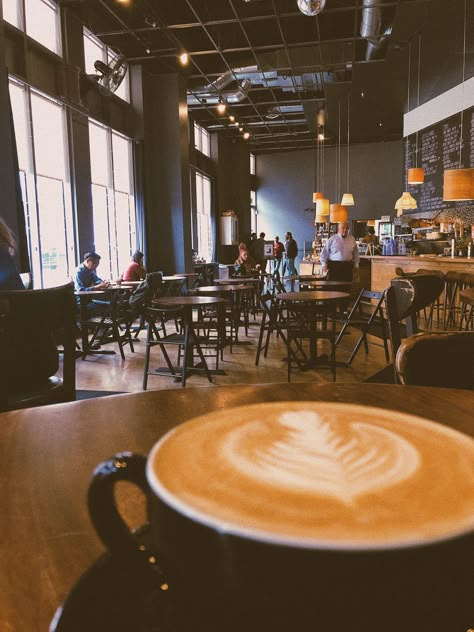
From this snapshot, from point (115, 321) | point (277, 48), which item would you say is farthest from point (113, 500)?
point (277, 48)

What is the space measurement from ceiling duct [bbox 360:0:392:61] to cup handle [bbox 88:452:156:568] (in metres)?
8.41

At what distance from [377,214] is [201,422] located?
1712 cm

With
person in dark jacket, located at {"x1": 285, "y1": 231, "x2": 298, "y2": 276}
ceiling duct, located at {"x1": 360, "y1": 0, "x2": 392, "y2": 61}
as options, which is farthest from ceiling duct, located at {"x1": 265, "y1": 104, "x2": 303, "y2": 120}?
ceiling duct, located at {"x1": 360, "y1": 0, "x2": 392, "y2": 61}

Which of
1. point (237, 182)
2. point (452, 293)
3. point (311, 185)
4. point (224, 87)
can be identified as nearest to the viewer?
point (452, 293)

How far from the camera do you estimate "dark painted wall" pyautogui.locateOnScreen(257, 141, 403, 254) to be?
647 inches

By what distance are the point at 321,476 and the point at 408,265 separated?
24.8 ft

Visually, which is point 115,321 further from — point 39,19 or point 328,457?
point 328,457

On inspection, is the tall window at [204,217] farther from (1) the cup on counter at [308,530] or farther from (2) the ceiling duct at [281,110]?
(1) the cup on counter at [308,530]

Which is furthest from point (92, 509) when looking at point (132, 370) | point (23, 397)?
point (132, 370)

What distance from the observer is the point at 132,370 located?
5.26 m

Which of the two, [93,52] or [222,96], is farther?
[222,96]

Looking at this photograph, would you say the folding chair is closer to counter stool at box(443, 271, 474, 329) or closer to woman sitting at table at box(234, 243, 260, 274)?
counter stool at box(443, 271, 474, 329)

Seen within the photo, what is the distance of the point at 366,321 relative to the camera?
4812 millimetres

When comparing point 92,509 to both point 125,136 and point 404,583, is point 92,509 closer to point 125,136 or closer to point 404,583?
point 404,583
